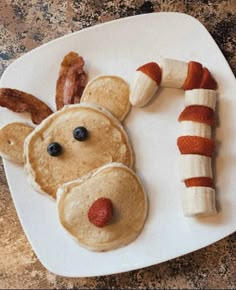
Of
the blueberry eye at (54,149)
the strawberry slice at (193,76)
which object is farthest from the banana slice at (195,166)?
the blueberry eye at (54,149)

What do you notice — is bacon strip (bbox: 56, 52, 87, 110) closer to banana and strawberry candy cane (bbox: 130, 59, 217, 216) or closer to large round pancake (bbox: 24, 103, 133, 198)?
large round pancake (bbox: 24, 103, 133, 198)

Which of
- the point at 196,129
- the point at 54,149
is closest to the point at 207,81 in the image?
the point at 196,129

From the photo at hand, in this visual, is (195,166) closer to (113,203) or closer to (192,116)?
(192,116)

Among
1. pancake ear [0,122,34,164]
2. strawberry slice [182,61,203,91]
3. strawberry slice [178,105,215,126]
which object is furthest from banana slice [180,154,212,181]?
pancake ear [0,122,34,164]

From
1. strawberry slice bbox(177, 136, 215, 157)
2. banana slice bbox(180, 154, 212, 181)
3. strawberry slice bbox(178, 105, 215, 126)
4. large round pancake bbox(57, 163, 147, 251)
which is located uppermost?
strawberry slice bbox(178, 105, 215, 126)

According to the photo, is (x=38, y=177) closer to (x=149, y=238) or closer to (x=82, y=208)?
(x=82, y=208)

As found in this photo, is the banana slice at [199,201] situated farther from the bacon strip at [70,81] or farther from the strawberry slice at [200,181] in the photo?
the bacon strip at [70,81]
